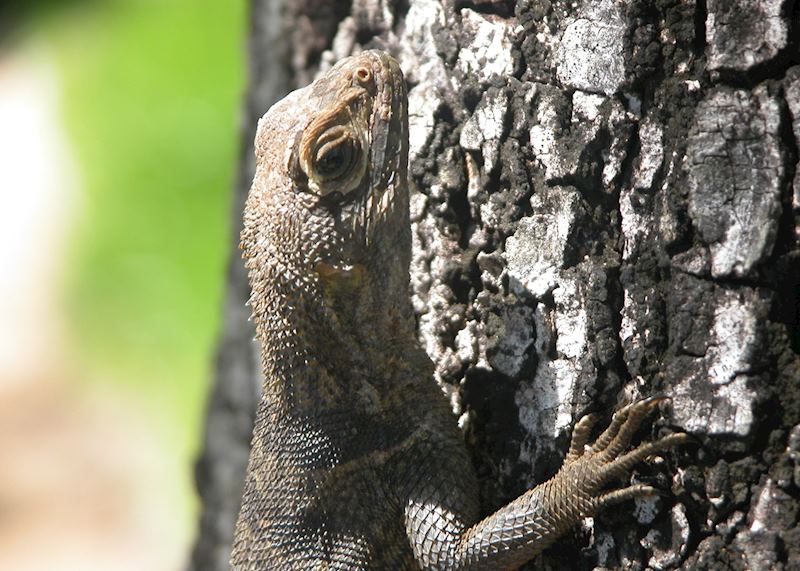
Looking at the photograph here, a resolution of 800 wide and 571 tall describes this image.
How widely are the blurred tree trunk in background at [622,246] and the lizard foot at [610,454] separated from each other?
0.07m

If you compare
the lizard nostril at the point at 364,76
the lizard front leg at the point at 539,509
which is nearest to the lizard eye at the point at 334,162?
the lizard nostril at the point at 364,76

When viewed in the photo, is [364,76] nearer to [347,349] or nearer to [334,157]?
[334,157]

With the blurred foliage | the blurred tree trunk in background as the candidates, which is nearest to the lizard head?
the blurred tree trunk in background

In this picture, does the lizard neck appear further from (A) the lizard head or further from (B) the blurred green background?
(B) the blurred green background

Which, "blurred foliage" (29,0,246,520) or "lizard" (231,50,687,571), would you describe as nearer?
"lizard" (231,50,687,571)

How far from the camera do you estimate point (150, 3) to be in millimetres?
12484

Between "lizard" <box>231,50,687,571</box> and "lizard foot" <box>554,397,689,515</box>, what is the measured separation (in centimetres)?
52

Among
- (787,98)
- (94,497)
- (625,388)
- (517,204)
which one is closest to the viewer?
(787,98)

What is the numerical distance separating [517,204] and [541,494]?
108 centimetres

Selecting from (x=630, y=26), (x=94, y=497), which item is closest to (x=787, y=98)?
(x=630, y=26)

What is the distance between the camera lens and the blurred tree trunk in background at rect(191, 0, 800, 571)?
2.96 metres

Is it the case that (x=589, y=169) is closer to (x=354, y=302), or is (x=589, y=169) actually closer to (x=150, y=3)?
(x=354, y=302)

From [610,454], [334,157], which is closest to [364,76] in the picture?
[334,157]

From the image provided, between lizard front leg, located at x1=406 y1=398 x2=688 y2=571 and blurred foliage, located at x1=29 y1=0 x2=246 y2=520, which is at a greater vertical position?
blurred foliage, located at x1=29 y1=0 x2=246 y2=520
